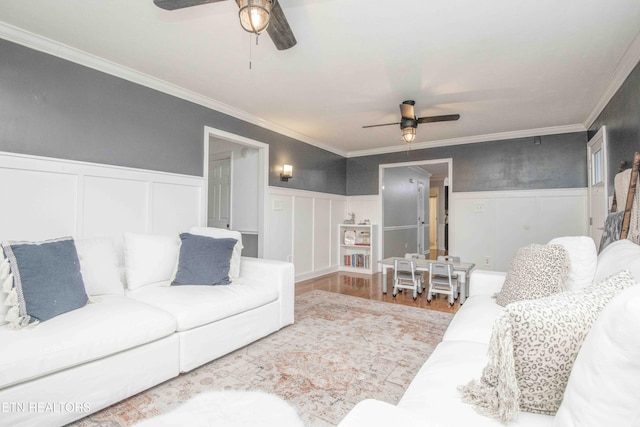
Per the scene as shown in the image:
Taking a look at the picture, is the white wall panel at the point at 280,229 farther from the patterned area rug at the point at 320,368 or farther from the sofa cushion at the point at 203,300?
the sofa cushion at the point at 203,300

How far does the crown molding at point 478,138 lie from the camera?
4.66 meters

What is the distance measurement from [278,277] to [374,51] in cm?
214

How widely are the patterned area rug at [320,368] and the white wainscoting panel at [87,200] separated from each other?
1545mm

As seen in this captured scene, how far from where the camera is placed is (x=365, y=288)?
15.4ft

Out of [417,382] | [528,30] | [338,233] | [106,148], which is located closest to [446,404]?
[417,382]

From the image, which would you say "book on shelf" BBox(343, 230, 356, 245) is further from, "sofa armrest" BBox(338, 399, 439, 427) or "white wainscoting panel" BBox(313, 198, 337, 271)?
"sofa armrest" BBox(338, 399, 439, 427)

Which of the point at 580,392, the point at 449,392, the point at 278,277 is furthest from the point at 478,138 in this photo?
the point at 580,392

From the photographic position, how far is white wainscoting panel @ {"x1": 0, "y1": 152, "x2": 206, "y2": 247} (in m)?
2.32

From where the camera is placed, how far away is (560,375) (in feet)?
2.87

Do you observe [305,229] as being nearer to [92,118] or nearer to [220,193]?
[220,193]

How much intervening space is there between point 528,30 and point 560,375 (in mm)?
2431

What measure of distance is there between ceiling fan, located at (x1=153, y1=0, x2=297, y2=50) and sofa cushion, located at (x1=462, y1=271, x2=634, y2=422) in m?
1.72

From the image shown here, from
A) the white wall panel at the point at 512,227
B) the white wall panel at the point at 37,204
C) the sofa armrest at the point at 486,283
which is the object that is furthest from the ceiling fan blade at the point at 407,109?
the white wall panel at the point at 37,204

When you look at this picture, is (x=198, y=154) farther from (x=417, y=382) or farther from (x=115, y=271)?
(x=417, y=382)
